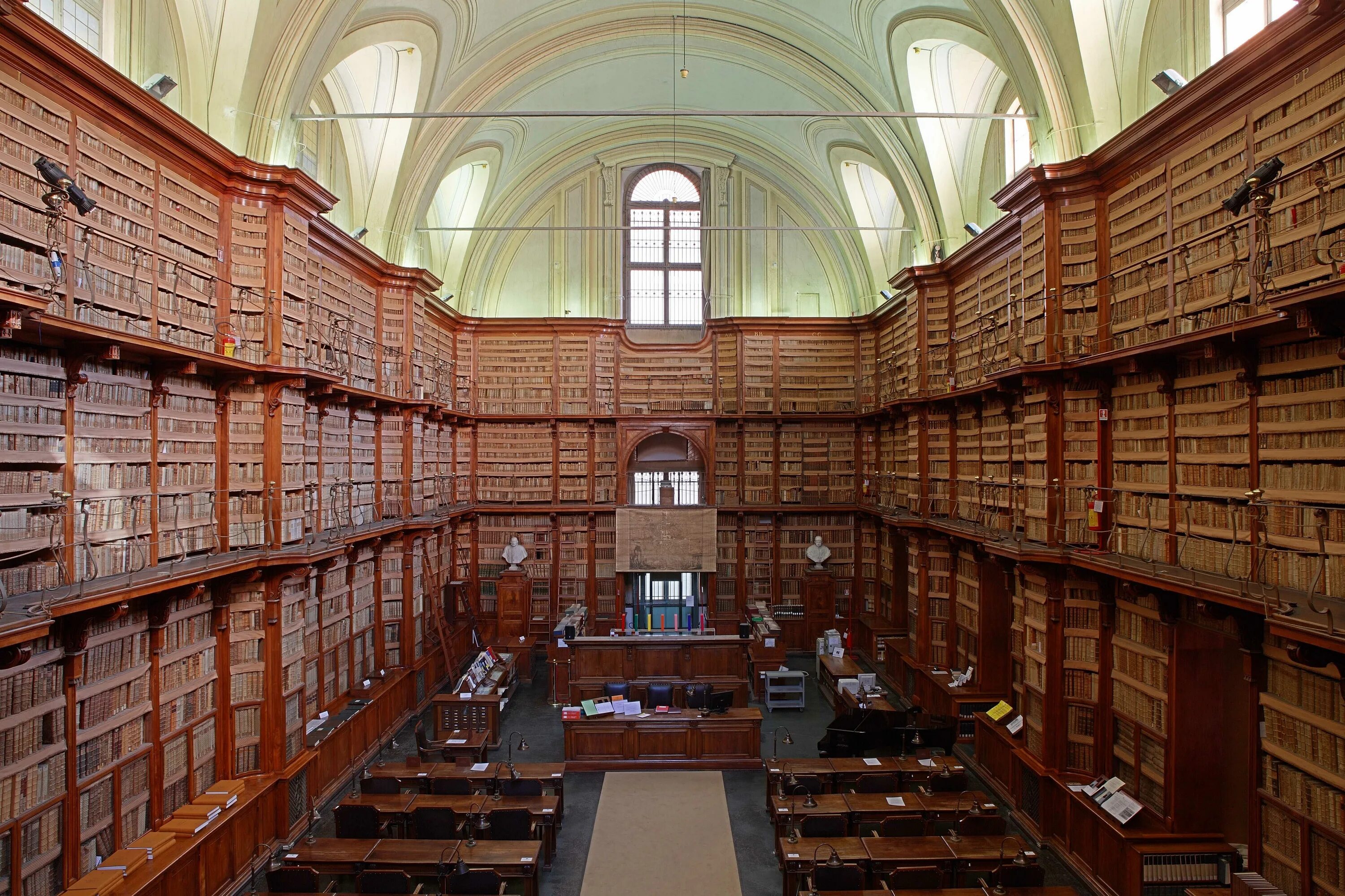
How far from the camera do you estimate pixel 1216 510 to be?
21.0 ft

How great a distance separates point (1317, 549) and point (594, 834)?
24.0ft

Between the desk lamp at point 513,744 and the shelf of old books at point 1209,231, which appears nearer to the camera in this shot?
the shelf of old books at point 1209,231

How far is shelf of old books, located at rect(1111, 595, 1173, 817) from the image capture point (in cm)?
706

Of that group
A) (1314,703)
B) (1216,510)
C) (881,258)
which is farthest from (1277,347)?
(881,258)

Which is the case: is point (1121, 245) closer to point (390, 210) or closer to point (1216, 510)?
point (1216, 510)

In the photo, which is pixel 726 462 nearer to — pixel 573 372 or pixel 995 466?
pixel 573 372

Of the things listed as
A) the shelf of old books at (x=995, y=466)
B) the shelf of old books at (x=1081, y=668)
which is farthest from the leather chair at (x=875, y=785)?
the shelf of old books at (x=995, y=466)

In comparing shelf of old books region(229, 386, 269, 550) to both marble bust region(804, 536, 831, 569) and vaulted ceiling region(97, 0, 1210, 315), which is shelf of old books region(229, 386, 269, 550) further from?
marble bust region(804, 536, 831, 569)

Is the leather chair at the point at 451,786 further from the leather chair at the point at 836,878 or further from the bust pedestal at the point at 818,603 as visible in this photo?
the bust pedestal at the point at 818,603

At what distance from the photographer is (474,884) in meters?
6.27

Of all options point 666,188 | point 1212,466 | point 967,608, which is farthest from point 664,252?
point 1212,466

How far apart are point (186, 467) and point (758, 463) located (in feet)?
38.0

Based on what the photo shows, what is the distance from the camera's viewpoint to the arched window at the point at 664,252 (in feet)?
57.9

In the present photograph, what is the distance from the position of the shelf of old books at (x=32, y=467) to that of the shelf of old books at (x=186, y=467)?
1138mm
